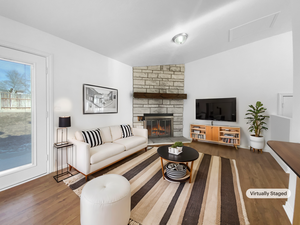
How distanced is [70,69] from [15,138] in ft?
5.19

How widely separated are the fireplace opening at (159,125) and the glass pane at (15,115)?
3161 millimetres

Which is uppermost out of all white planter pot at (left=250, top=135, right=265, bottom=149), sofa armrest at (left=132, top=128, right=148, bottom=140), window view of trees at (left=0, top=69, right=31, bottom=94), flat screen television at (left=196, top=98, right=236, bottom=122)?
window view of trees at (left=0, top=69, right=31, bottom=94)

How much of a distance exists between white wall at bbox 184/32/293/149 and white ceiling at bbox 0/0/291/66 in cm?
36

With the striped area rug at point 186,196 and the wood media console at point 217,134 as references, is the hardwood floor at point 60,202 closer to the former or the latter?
the striped area rug at point 186,196

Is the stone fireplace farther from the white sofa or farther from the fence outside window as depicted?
the fence outside window

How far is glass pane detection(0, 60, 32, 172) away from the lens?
1965 millimetres

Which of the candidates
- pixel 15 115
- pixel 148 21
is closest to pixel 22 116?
pixel 15 115

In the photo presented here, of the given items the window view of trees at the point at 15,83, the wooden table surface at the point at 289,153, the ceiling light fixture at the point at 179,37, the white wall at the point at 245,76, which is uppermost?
the ceiling light fixture at the point at 179,37

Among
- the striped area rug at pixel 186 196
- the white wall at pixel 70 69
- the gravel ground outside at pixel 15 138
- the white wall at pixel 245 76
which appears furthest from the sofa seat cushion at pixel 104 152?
the white wall at pixel 245 76

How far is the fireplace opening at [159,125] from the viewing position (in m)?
4.66

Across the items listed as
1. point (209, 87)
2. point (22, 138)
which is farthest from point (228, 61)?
Result: point (22, 138)

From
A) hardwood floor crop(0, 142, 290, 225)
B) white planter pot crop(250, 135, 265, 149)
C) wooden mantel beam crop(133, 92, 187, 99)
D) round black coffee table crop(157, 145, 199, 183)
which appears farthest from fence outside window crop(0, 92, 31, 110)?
white planter pot crop(250, 135, 265, 149)

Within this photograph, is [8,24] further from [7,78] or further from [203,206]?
[203,206]

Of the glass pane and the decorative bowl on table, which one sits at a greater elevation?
the glass pane
